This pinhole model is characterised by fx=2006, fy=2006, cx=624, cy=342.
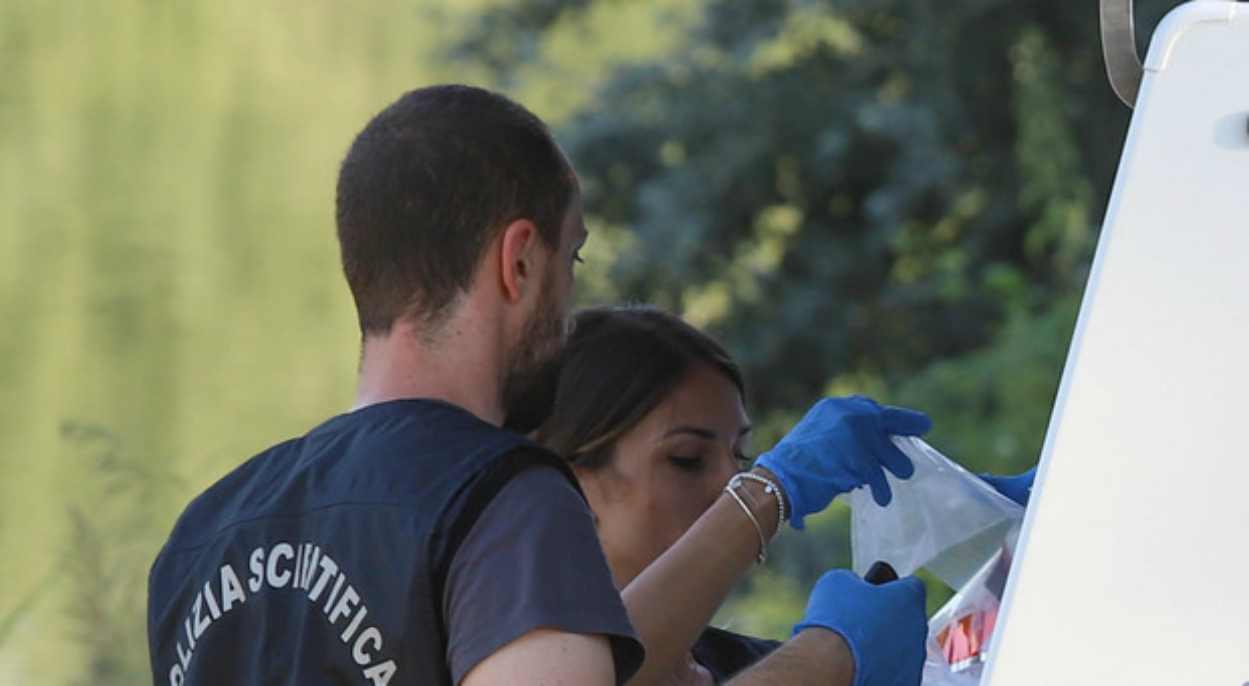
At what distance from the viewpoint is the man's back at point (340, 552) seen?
1438mm

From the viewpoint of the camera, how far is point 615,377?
242 cm

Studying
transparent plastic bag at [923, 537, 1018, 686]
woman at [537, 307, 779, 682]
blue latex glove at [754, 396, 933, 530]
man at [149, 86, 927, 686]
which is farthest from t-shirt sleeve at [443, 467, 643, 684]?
woman at [537, 307, 779, 682]

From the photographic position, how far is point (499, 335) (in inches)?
62.1

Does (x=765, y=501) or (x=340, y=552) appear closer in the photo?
(x=340, y=552)

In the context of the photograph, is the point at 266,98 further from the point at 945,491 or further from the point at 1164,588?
the point at 1164,588

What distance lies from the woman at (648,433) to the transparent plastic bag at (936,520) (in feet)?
0.69

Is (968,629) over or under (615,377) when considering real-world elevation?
under

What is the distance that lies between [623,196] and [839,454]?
228 inches

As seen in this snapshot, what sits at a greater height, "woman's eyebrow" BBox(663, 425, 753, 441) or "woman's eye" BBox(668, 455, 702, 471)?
"woman's eyebrow" BBox(663, 425, 753, 441)

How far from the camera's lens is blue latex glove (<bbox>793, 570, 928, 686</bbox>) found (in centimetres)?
198

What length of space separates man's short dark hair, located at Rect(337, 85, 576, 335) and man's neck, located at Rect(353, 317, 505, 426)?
16mm

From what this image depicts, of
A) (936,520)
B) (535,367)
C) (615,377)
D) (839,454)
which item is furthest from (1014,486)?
(535,367)

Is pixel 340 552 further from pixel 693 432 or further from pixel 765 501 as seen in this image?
pixel 693 432

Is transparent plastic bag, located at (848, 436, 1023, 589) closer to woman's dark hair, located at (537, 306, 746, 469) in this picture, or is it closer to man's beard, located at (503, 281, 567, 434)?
woman's dark hair, located at (537, 306, 746, 469)
